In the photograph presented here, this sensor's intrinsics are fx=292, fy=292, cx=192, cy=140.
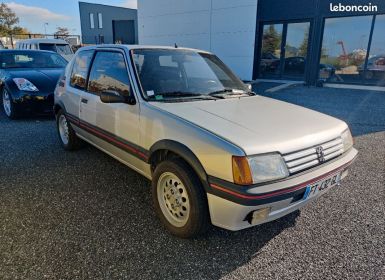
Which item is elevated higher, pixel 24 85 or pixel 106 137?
pixel 24 85

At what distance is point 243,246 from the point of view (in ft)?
8.04

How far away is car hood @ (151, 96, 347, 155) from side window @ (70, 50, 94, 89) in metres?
1.64

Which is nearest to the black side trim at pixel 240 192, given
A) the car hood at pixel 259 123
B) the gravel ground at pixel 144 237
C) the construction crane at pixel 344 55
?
the car hood at pixel 259 123

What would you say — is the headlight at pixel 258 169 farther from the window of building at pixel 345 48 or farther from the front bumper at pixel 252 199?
the window of building at pixel 345 48

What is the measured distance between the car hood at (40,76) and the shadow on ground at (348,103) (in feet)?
21.1

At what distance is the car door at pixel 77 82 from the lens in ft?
12.6

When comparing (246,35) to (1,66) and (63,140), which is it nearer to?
(1,66)

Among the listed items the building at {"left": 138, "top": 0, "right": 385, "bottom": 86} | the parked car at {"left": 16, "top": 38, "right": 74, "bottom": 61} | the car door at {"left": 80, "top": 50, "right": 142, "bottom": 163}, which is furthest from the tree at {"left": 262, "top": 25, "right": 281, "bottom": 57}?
the car door at {"left": 80, "top": 50, "right": 142, "bottom": 163}

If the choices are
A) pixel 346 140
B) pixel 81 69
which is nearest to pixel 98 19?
pixel 81 69

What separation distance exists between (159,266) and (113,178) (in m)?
1.70

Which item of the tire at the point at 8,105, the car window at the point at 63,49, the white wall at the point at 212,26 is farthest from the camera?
the white wall at the point at 212,26

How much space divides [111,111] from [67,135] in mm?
1670

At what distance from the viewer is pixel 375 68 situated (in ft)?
37.4

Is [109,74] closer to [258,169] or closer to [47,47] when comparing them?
[258,169]
